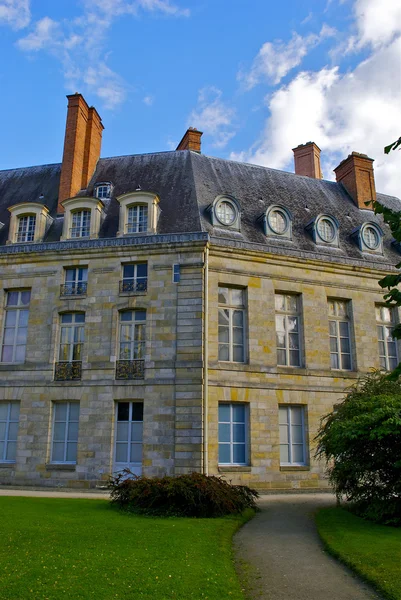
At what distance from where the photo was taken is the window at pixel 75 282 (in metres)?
18.2

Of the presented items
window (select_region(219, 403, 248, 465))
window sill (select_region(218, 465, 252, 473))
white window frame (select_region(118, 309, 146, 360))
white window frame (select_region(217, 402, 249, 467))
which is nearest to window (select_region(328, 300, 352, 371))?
white window frame (select_region(217, 402, 249, 467))

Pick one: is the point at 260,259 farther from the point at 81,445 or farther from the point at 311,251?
the point at 81,445

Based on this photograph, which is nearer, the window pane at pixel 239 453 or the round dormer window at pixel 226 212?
the window pane at pixel 239 453

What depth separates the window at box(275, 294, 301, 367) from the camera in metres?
18.4

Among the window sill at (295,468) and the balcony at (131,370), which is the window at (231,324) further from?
the window sill at (295,468)

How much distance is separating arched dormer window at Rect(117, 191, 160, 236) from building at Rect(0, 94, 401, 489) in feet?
0.16

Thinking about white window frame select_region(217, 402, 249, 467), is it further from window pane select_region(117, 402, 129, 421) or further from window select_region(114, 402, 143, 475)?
window pane select_region(117, 402, 129, 421)

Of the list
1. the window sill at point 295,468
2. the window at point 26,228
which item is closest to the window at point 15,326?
the window at point 26,228

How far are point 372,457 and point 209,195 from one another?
12.2 meters

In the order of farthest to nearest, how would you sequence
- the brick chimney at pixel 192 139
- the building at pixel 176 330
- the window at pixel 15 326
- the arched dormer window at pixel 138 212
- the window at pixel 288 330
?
1. the brick chimney at pixel 192 139
2. the arched dormer window at pixel 138 212
3. the window at pixel 288 330
4. the window at pixel 15 326
5. the building at pixel 176 330

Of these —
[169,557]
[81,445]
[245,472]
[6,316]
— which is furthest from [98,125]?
[169,557]

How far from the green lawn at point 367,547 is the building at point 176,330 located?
6282 millimetres

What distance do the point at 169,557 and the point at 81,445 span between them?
9947mm

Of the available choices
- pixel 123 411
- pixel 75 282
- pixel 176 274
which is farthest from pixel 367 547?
pixel 75 282
